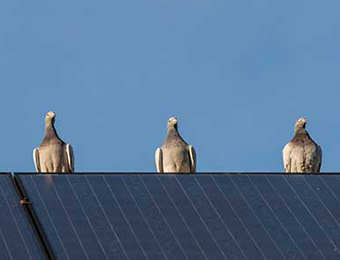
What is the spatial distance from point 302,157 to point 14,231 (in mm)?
8278

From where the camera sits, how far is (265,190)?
1599 inches

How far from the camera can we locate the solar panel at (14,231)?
3666cm

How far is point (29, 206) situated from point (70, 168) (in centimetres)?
511

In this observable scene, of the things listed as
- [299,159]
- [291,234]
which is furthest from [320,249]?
[299,159]

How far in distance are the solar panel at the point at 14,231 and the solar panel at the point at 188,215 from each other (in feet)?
0.84

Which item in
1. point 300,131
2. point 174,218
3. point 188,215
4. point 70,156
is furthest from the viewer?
point 300,131

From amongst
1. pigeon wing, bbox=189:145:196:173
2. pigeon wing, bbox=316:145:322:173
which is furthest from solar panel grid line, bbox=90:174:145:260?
pigeon wing, bbox=316:145:322:173

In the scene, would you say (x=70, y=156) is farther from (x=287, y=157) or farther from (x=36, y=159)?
(x=287, y=157)

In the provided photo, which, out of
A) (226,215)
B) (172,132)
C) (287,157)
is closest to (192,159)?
(172,132)

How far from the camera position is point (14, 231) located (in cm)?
3769

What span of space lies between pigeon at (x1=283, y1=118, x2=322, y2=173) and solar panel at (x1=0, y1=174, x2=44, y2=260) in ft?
21.2

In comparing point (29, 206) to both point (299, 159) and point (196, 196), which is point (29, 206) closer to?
point (196, 196)

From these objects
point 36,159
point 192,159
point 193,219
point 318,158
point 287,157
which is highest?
point 36,159

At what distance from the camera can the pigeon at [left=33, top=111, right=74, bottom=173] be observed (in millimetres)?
44000
